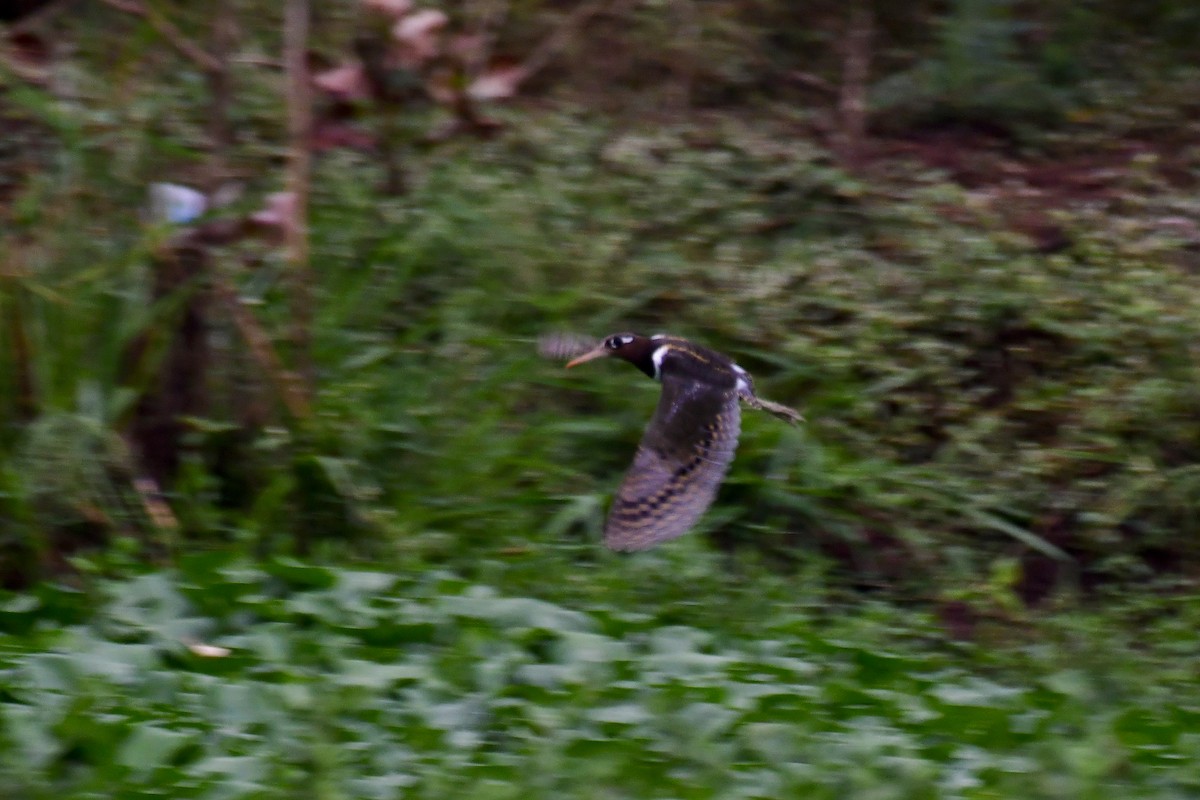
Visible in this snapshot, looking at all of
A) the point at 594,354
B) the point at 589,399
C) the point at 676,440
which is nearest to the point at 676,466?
the point at 676,440

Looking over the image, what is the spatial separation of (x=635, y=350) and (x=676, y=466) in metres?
0.62

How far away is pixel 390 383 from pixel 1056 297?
98.2 inches

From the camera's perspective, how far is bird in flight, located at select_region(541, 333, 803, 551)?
4.59 m

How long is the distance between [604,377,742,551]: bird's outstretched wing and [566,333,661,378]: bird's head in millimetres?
203

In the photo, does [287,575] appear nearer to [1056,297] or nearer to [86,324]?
[86,324]

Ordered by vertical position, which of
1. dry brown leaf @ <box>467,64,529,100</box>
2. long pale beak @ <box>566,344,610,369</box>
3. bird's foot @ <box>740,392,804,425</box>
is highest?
dry brown leaf @ <box>467,64,529,100</box>

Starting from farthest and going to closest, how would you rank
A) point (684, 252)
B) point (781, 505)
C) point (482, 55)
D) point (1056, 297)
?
point (482, 55) < point (684, 252) < point (1056, 297) < point (781, 505)

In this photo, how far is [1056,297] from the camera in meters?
6.66

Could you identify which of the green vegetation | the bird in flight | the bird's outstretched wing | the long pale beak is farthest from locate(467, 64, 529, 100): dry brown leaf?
the green vegetation

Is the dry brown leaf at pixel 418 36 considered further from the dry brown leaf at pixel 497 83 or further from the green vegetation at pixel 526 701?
the green vegetation at pixel 526 701

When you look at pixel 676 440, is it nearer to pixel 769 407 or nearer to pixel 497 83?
pixel 769 407

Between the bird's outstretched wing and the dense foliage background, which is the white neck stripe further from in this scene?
the dense foliage background

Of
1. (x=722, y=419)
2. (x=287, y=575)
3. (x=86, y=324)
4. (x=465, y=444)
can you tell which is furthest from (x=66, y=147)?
(x=722, y=419)

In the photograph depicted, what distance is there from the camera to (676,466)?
471 centimetres
